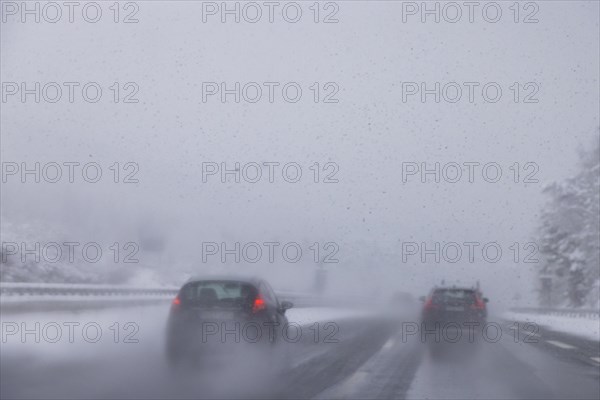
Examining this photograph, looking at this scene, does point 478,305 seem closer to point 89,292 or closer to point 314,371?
point 314,371

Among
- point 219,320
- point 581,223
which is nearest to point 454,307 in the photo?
point 219,320

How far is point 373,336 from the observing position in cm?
2655

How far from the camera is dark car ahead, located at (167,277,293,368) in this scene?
50.8ft

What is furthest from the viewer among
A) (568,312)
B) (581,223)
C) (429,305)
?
(581,223)

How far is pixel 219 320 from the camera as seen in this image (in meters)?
15.7

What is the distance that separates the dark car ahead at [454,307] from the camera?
2719 centimetres

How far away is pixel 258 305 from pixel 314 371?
188cm

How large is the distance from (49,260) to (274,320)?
2669 cm

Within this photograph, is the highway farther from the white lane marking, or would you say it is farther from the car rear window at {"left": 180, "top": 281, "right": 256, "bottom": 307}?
the car rear window at {"left": 180, "top": 281, "right": 256, "bottom": 307}

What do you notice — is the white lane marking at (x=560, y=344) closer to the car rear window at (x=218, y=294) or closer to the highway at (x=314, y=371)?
the highway at (x=314, y=371)

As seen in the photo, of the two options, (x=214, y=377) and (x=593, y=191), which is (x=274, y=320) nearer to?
(x=214, y=377)

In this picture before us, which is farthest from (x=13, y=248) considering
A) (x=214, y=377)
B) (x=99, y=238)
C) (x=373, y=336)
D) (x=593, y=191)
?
(x=593, y=191)

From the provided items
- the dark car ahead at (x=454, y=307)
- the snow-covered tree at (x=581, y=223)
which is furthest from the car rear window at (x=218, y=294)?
the snow-covered tree at (x=581, y=223)

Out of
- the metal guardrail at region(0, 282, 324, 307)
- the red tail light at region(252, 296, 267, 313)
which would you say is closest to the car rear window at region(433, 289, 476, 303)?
the metal guardrail at region(0, 282, 324, 307)
